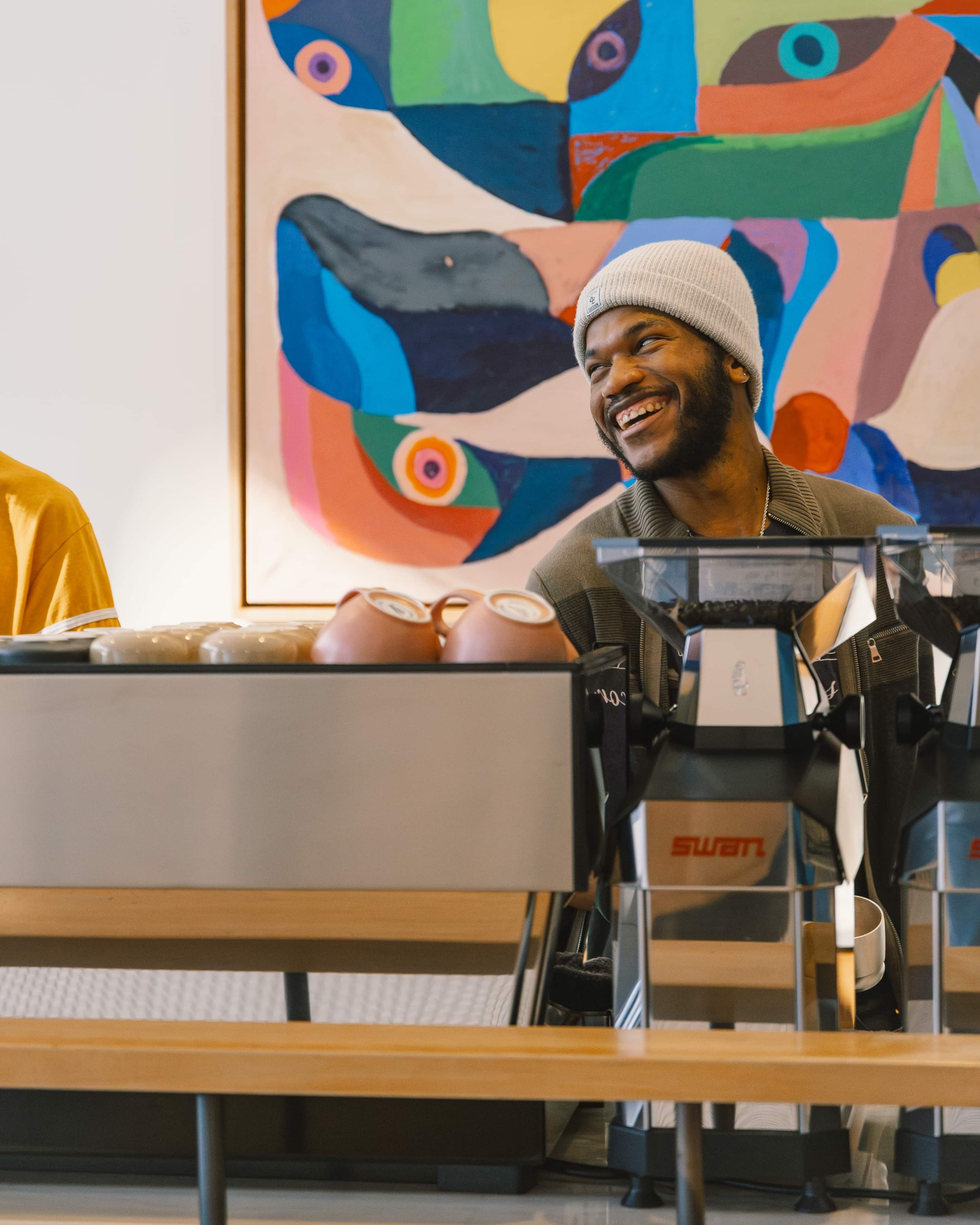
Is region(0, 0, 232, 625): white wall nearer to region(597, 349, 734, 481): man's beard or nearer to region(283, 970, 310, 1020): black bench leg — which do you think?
region(597, 349, 734, 481): man's beard

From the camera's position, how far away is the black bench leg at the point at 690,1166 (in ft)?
1.82

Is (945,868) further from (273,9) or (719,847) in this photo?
(273,9)

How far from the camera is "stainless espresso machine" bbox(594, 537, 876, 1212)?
0.60 meters

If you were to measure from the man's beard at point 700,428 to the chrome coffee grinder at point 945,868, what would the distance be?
0.67 m

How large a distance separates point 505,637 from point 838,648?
2.31 feet

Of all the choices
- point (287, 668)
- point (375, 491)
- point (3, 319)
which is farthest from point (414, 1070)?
point (3, 319)

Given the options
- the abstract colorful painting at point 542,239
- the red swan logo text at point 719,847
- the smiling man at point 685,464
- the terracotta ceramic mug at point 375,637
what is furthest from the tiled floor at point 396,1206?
the abstract colorful painting at point 542,239

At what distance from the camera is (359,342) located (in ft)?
6.75

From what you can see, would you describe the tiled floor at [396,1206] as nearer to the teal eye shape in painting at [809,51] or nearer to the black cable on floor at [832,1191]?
the black cable on floor at [832,1191]

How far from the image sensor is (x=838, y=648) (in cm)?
125

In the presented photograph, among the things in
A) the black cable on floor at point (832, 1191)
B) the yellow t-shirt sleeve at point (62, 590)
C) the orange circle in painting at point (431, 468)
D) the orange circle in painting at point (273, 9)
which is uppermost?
the orange circle in painting at point (273, 9)

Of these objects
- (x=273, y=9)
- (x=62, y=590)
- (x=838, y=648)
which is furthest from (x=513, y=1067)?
(x=273, y=9)

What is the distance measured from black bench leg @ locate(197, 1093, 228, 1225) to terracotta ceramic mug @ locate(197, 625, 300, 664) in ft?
0.74

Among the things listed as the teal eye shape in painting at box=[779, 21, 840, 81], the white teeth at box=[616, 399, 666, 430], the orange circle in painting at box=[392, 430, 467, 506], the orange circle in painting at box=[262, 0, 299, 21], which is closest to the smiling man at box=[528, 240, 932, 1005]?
the white teeth at box=[616, 399, 666, 430]
